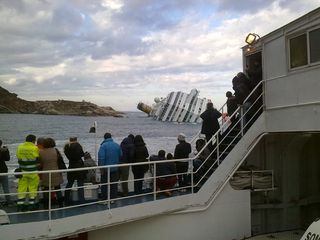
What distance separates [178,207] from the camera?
8.76 metres

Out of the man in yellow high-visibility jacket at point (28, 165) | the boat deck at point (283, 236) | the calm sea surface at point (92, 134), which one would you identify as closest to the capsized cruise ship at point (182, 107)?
the calm sea surface at point (92, 134)

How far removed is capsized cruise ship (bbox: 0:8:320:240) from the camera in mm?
7590

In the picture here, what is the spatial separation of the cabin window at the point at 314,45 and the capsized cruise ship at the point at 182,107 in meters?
88.7

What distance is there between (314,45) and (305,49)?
246 millimetres

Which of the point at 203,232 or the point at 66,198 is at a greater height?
the point at 66,198

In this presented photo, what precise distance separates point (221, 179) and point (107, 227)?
2.93m

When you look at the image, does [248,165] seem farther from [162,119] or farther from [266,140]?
[162,119]

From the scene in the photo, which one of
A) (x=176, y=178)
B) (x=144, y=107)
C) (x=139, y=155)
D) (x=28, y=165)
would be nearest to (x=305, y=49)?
(x=176, y=178)

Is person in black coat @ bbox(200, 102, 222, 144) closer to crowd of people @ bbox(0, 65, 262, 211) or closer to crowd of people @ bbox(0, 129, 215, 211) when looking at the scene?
crowd of people @ bbox(0, 65, 262, 211)

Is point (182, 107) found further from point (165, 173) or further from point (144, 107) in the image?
point (165, 173)

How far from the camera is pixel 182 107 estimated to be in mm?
102625

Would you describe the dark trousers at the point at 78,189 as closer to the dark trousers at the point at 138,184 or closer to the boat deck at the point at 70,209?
the boat deck at the point at 70,209

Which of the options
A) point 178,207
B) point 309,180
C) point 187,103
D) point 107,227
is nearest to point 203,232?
point 178,207

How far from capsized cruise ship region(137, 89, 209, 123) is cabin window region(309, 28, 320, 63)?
88.7 m
